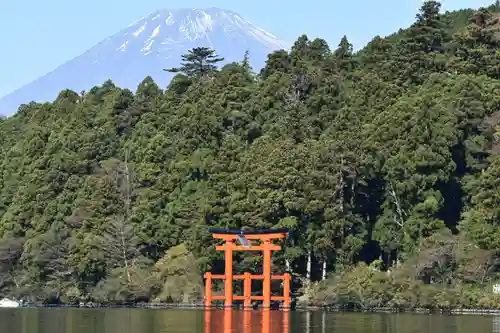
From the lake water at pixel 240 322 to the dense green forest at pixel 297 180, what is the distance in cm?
738

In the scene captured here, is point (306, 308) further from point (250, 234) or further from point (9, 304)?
point (9, 304)

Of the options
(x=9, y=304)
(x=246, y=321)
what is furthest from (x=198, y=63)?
(x=246, y=321)

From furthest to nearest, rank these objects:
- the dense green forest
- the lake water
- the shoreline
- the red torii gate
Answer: the red torii gate < the dense green forest < the shoreline < the lake water

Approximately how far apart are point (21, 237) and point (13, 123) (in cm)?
2193

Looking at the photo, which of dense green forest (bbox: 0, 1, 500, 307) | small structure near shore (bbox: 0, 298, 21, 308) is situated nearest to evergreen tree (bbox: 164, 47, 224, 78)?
dense green forest (bbox: 0, 1, 500, 307)

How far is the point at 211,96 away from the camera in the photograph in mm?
76562

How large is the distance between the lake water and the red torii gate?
14.1 ft

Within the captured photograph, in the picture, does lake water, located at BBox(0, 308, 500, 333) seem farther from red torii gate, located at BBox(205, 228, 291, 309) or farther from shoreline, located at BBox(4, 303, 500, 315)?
red torii gate, located at BBox(205, 228, 291, 309)

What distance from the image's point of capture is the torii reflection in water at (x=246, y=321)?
1570 inches

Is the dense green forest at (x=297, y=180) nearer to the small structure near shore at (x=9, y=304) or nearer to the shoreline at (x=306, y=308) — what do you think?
the shoreline at (x=306, y=308)

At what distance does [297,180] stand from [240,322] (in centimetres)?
1856

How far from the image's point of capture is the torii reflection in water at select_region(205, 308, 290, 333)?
131 feet

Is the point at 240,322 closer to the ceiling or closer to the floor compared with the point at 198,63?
closer to the floor

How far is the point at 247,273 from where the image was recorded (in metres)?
60.6
